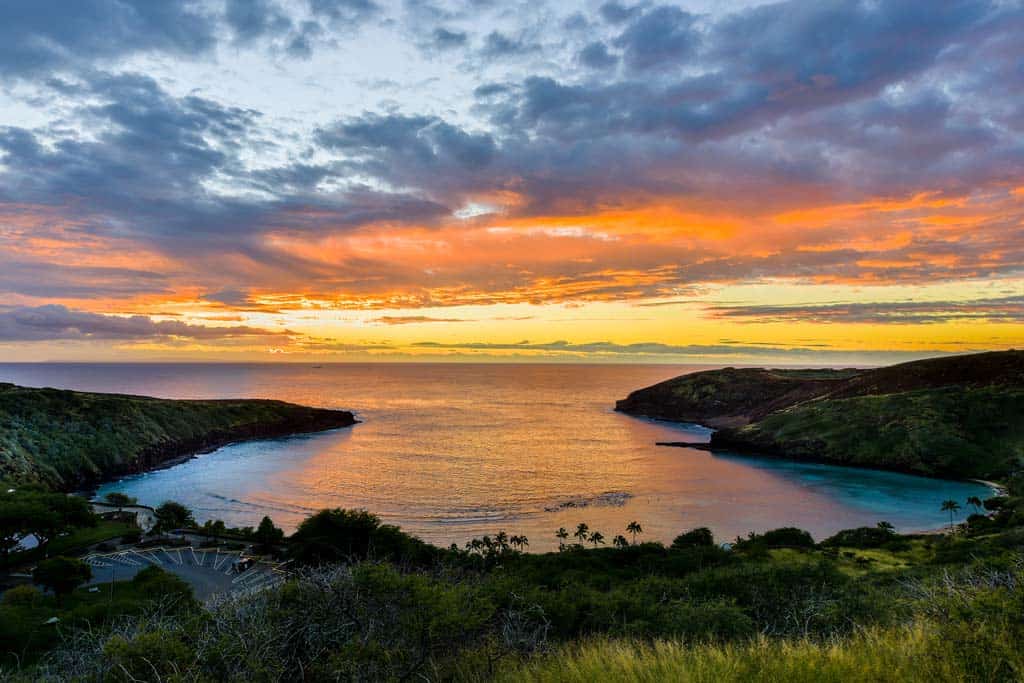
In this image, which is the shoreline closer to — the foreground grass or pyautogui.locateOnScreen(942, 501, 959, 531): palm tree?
the foreground grass

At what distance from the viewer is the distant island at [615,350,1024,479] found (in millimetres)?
91137

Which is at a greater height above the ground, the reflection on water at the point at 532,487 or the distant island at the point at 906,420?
the distant island at the point at 906,420

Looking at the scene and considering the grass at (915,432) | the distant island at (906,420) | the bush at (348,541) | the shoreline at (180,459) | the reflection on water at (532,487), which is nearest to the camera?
the bush at (348,541)

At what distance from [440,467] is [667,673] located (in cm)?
8622

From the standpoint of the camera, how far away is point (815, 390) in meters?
142

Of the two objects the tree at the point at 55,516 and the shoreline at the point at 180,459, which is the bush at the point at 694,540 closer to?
the tree at the point at 55,516

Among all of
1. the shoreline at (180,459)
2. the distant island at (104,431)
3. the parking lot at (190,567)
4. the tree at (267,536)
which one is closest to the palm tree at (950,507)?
the parking lot at (190,567)

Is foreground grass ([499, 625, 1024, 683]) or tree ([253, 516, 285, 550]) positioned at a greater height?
foreground grass ([499, 625, 1024, 683])

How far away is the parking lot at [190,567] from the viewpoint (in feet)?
114

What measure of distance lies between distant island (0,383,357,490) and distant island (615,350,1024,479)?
361ft

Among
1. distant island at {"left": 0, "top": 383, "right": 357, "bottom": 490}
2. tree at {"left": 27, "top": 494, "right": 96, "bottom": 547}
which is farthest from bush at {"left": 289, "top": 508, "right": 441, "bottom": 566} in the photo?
distant island at {"left": 0, "top": 383, "right": 357, "bottom": 490}

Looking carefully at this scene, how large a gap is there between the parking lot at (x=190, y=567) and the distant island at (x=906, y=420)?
99.5m

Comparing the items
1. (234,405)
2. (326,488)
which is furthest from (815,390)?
(234,405)

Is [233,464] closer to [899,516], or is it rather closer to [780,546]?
[780,546]
